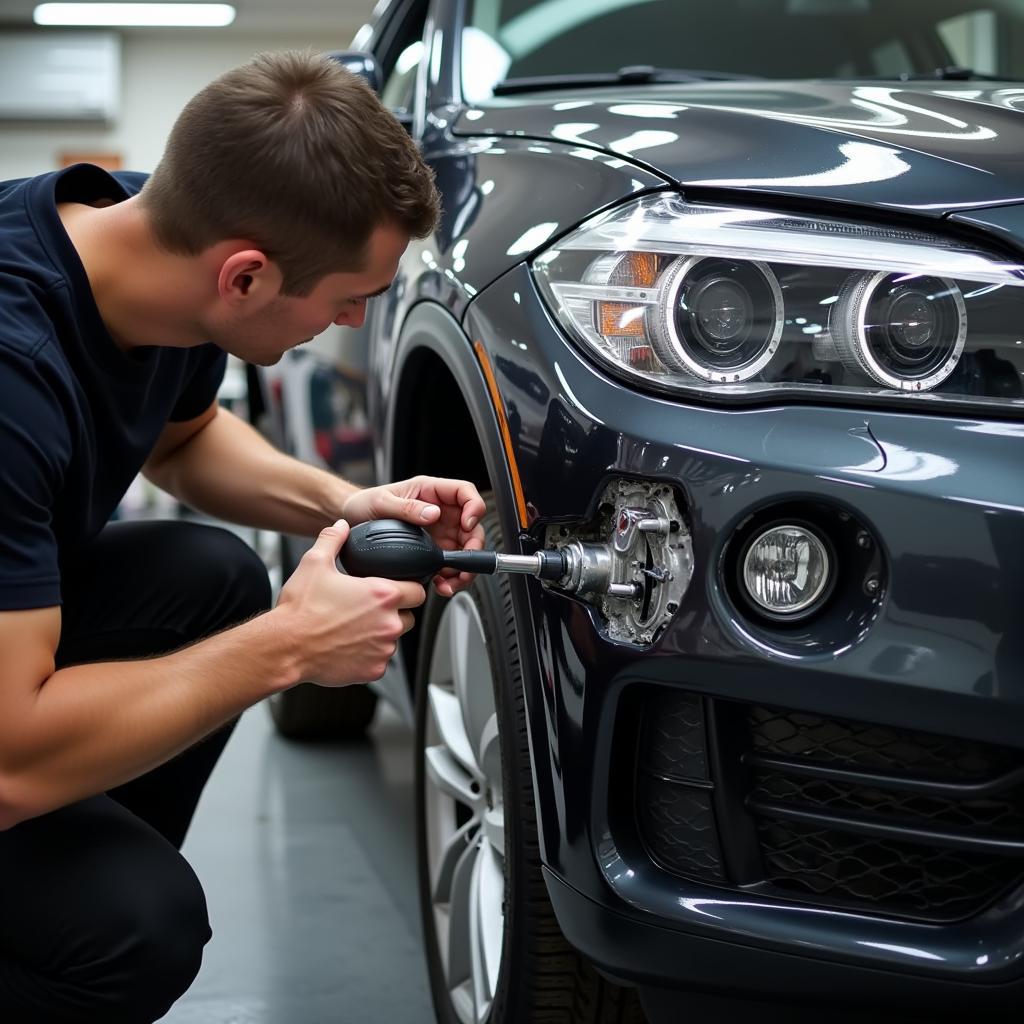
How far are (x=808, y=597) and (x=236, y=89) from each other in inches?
28.0

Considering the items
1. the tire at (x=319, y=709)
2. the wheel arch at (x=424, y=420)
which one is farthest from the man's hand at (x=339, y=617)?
the tire at (x=319, y=709)

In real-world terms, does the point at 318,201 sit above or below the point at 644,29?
below

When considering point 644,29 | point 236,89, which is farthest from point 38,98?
point 236,89

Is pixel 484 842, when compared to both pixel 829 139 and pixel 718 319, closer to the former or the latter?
pixel 718 319

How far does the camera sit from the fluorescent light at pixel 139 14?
10266 millimetres

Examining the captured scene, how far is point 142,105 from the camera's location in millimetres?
11062

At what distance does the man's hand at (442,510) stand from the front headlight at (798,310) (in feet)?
0.83

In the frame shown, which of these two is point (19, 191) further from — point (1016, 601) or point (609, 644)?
point (1016, 601)

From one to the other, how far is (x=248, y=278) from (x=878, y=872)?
80cm

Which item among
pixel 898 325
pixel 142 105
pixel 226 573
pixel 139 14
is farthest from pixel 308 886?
pixel 142 105

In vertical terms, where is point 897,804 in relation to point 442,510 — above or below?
below

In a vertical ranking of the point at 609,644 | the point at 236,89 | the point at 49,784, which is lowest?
the point at 49,784

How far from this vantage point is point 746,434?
3.62 ft

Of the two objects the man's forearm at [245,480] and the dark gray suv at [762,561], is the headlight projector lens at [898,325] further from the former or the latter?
the man's forearm at [245,480]
